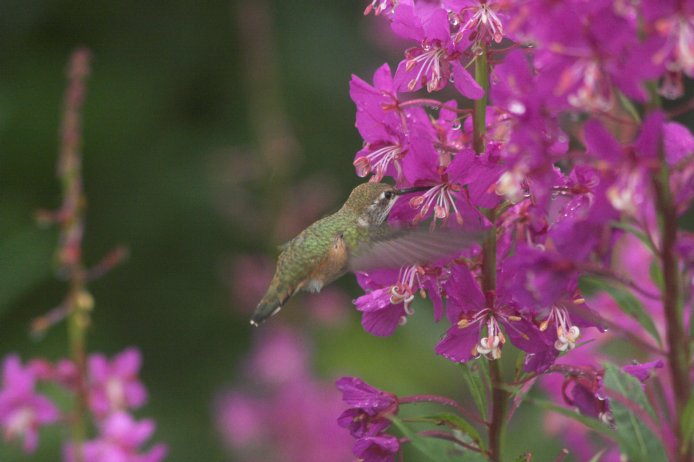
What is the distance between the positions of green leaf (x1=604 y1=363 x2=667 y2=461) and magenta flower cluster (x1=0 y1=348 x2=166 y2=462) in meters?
1.73

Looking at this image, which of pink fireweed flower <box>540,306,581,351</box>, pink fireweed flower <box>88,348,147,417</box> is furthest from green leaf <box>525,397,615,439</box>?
pink fireweed flower <box>88,348,147,417</box>

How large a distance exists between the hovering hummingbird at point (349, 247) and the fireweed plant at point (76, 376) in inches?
20.3

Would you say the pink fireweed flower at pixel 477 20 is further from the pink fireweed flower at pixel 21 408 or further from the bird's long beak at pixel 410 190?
the pink fireweed flower at pixel 21 408

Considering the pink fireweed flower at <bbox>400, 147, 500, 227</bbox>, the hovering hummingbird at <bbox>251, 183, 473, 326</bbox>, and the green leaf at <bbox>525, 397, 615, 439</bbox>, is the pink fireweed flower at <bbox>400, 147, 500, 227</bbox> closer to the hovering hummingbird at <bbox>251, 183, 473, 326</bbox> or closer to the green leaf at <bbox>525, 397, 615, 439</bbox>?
the hovering hummingbird at <bbox>251, 183, 473, 326</bbox>

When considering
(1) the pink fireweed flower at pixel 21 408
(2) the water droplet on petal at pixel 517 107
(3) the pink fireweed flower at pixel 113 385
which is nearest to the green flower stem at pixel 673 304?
(2) the water droplet on petal at pixel 517 107

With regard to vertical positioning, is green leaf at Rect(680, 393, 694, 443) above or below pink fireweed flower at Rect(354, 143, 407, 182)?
below

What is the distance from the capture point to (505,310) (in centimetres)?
227

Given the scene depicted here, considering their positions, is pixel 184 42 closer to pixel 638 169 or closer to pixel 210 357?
pixel 210 357

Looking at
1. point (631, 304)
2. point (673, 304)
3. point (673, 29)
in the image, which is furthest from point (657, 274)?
point (673, 29)

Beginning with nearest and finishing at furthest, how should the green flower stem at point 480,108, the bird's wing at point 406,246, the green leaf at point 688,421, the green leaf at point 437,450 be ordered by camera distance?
the green leaf at point 688,421 → the green leaf at point 437,450 → the bird's wing at point 406,246 → the green flower stem at point 480,108

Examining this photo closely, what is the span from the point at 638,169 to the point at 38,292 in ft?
19.9

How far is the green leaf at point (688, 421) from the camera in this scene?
6.12ft

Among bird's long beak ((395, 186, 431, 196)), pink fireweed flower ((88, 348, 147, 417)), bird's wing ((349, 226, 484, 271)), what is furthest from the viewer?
pink fireweed flower ((88, 348, 147, 417))

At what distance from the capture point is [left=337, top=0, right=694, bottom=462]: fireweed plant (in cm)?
183
